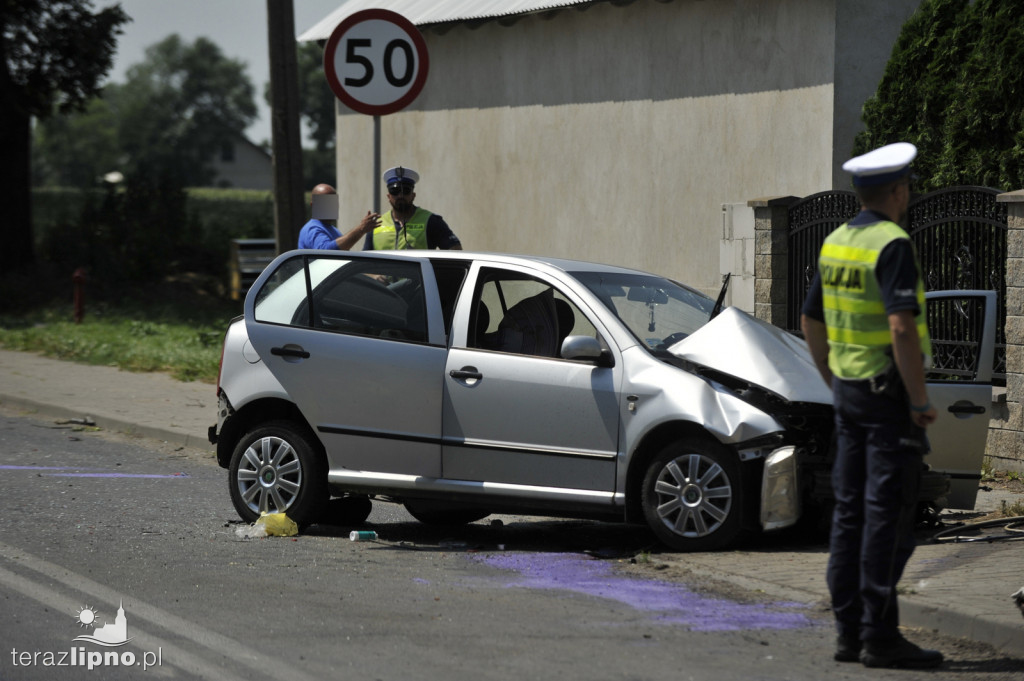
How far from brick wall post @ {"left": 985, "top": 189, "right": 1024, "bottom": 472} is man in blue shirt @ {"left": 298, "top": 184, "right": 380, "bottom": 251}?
4.42 meters

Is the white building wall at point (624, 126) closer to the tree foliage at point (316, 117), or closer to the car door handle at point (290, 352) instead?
the car door handle at point (290, 352)

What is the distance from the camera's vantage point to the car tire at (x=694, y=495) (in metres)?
6.90

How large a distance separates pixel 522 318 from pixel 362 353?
35.9 inches

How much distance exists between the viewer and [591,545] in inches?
306

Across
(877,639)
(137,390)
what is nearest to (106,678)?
(877,639)

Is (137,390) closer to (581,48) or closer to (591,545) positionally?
(581,48)

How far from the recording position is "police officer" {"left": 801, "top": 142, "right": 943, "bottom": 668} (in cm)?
500

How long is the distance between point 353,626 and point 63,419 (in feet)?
28.5

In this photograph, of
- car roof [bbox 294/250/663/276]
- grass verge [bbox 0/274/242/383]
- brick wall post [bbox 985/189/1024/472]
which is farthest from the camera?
grass verge [bbox 0/274/242/383]

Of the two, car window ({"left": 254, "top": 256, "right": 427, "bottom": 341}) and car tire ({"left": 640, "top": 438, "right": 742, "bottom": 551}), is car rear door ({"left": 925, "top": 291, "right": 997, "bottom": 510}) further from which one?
car window ({"left": 254, "top": 256, "right": 427, "bottom": 341})

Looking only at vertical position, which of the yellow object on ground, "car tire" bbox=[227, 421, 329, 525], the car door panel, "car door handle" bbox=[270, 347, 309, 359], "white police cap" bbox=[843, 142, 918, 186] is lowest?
the yellow object on ground

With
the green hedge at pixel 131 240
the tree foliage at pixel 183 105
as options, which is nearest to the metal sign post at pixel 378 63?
the green hedge at pixel 131 240

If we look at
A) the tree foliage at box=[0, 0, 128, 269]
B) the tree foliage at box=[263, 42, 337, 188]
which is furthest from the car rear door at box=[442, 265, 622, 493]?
the tree foliage at box=[263, 42, 337, 188]

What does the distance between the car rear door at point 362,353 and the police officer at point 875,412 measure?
285 centimetres
